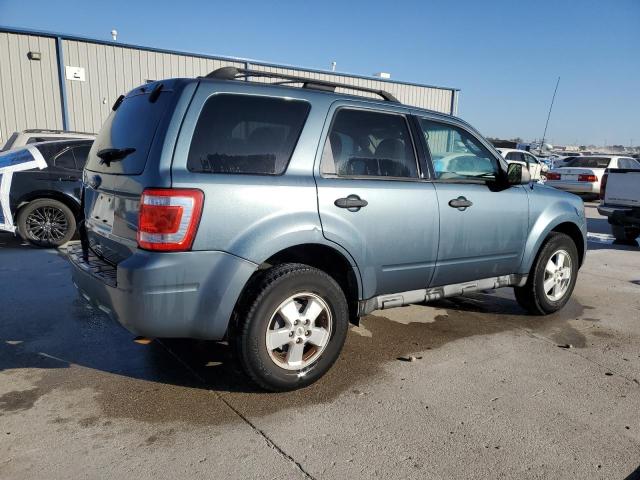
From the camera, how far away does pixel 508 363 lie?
3770 mm

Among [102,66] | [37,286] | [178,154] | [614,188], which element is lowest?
[37,286]

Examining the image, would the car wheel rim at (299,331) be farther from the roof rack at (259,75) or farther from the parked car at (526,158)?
the parked car at (526,158)

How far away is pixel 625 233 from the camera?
30.7ft

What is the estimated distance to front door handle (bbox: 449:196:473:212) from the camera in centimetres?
387

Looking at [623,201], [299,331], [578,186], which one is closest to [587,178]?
[578,186]

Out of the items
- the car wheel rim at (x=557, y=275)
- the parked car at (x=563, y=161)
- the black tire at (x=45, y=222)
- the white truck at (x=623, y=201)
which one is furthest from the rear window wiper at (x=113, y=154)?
the parked car at (x=563, y=161)


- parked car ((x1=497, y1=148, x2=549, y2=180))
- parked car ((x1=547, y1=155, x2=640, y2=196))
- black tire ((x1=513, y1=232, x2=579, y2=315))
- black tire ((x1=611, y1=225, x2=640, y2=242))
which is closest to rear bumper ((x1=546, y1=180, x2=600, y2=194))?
parked car ((x1=547, y1=155, x2=640, y2=196))

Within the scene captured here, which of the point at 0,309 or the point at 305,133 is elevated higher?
the point at 305,133

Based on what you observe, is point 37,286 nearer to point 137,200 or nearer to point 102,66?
point 137,200

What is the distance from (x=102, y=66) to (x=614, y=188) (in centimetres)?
1304

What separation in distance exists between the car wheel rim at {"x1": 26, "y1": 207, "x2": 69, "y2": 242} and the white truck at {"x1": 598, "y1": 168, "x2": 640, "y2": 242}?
919 centimetres

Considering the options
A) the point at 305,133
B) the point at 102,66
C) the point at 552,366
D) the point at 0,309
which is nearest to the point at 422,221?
the point at 305,133

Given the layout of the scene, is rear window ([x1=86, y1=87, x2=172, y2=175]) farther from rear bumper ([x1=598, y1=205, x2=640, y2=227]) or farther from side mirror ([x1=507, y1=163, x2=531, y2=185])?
rear bumper ([x1=598, y1=205, x2=640, y2=227])

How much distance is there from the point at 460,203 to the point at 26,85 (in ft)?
44.1
